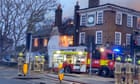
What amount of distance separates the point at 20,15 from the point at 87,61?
599 inches

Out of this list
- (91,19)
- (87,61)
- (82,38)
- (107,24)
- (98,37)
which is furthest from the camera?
(82,38)

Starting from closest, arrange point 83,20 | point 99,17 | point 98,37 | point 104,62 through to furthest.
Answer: point 104,62
point 98,37
point 99,17
point 83,20

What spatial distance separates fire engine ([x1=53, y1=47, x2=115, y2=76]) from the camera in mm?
36469

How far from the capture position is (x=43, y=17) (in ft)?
170

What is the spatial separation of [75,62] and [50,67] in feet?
11.8

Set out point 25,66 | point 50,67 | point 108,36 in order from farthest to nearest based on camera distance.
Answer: point 108,36
point 50,67
point 25,66

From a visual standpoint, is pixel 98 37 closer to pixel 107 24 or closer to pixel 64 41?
pixel 107 24

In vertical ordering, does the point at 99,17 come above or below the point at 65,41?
above

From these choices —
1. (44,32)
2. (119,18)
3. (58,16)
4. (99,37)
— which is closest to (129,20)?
(119,18)

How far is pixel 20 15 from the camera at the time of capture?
50.1 meters

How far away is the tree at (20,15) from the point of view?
4959 cm

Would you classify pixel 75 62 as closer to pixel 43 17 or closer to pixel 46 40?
pixel 43 17

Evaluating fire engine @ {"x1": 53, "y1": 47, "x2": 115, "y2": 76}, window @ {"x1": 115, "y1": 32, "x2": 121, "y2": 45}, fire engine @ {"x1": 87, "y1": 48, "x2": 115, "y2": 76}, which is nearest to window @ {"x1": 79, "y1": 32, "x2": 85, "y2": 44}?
window @ {"x1": 115, "y1": 32, "x2": 121, "y2": 45}

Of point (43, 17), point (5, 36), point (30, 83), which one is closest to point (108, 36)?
point (43, 17)
